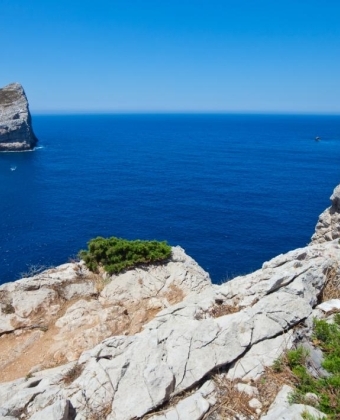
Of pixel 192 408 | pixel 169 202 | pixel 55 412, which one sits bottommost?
pixel 169 202

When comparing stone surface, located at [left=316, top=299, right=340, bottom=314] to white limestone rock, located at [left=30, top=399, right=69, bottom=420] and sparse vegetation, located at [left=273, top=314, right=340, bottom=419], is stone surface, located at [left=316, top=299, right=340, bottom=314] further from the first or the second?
white limestone rock, located at [left=30, top=399, right=69, bottom=420]

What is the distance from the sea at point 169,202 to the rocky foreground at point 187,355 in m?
12.0

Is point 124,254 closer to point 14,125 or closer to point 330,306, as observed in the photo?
point 330,306

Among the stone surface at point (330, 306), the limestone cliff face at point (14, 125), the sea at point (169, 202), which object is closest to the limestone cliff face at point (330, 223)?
the stone surface at point (330, 306)

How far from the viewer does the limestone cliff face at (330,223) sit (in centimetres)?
3247

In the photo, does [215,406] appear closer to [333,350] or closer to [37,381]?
[333,350]

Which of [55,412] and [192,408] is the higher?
[192,408]

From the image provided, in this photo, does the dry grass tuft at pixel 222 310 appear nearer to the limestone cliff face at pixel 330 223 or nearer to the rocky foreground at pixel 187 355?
the rocky foreground at pixel 187 355

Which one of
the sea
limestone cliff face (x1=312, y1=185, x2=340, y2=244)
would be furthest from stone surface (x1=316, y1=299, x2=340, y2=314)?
the sea

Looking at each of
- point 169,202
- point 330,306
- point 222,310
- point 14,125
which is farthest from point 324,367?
point 14,125

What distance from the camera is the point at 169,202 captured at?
297 feet

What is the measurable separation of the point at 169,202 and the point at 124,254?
211ft

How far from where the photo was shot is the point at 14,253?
2530 inches

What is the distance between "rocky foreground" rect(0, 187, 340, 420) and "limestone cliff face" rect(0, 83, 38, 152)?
148498 mm
